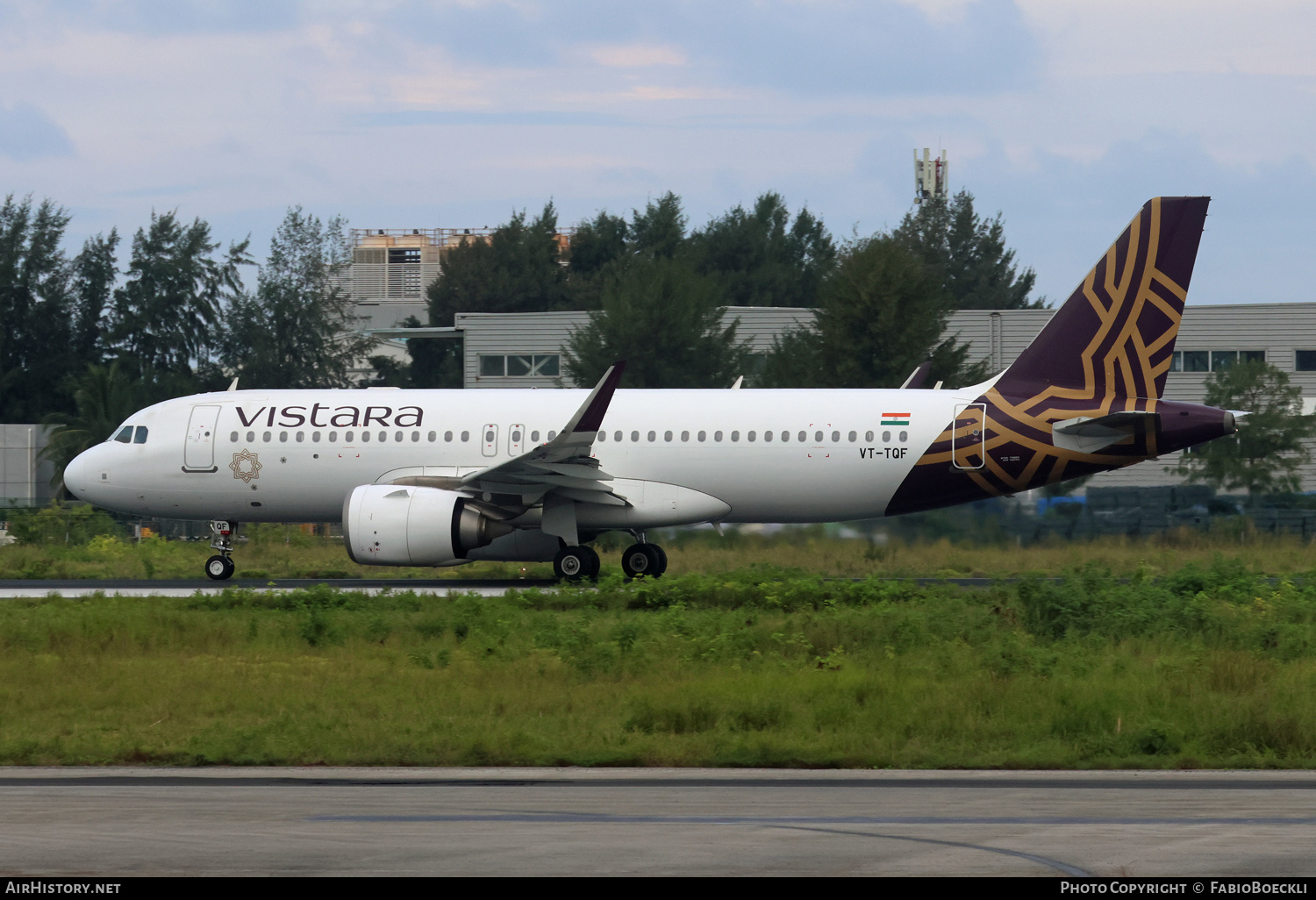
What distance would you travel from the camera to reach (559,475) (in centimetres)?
2475

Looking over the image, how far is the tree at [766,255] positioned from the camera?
85.5 metres

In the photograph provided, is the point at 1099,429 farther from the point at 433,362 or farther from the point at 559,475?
the point at 433,362

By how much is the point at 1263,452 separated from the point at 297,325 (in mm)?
48013

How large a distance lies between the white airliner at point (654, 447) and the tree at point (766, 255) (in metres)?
54.3

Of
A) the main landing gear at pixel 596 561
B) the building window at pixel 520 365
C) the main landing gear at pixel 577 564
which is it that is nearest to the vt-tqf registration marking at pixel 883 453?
the main landing gear at pixel 596 561

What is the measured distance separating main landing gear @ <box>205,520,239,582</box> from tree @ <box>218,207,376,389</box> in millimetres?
45491

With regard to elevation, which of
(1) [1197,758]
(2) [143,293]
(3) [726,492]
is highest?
(2) [143,293]

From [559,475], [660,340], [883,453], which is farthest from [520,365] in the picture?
[883,453]

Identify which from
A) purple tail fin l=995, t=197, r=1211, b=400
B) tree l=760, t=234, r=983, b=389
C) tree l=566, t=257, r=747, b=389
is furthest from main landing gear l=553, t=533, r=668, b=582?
tree l=566, t=257, r=747, b=389

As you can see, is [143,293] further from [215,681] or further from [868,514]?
[215,681]

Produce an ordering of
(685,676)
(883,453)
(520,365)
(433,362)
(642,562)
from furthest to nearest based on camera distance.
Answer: (433,362) < (520,365) < (642,562) < (883,453) < (685,676)
